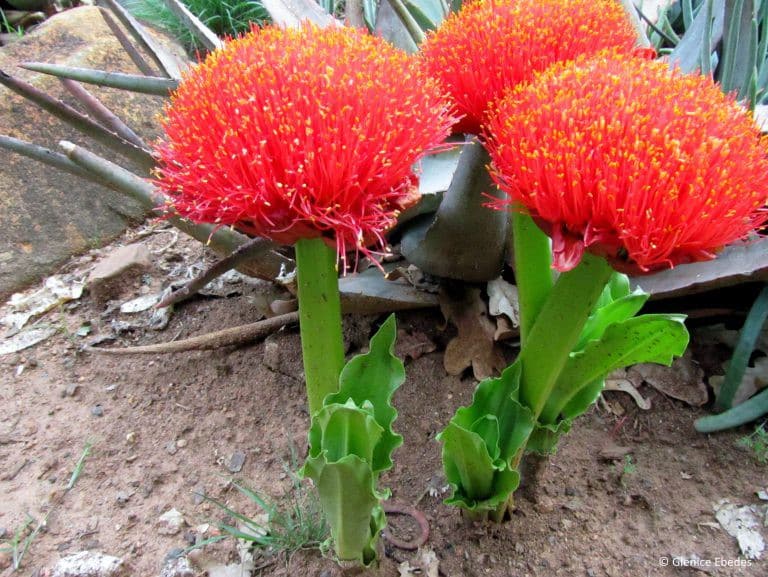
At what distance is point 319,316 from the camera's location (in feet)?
2.28

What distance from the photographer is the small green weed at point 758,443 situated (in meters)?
1.07

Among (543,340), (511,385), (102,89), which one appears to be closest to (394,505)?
(511,385)

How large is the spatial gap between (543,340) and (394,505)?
18.2 inches

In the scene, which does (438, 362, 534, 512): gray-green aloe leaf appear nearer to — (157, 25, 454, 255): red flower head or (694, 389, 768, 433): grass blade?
(157, 25, 454, 255): red flower head

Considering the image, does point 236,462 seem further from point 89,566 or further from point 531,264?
point 531,264

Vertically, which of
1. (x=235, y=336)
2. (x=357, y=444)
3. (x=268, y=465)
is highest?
(x=357, y=444)

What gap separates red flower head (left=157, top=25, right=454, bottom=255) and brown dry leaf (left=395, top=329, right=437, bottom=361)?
25.7 inches

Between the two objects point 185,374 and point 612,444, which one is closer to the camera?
point 612,444

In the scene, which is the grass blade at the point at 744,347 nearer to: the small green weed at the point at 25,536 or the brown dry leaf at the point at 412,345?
the brown dry leaf at the point at 412,345

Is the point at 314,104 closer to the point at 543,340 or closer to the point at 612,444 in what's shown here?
the point at 543,340

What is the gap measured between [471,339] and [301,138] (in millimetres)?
769

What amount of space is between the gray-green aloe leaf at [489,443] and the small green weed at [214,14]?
2.98m

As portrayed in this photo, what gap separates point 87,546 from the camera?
97 centimetres

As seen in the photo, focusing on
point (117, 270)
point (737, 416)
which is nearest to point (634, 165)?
point (737, 416)
